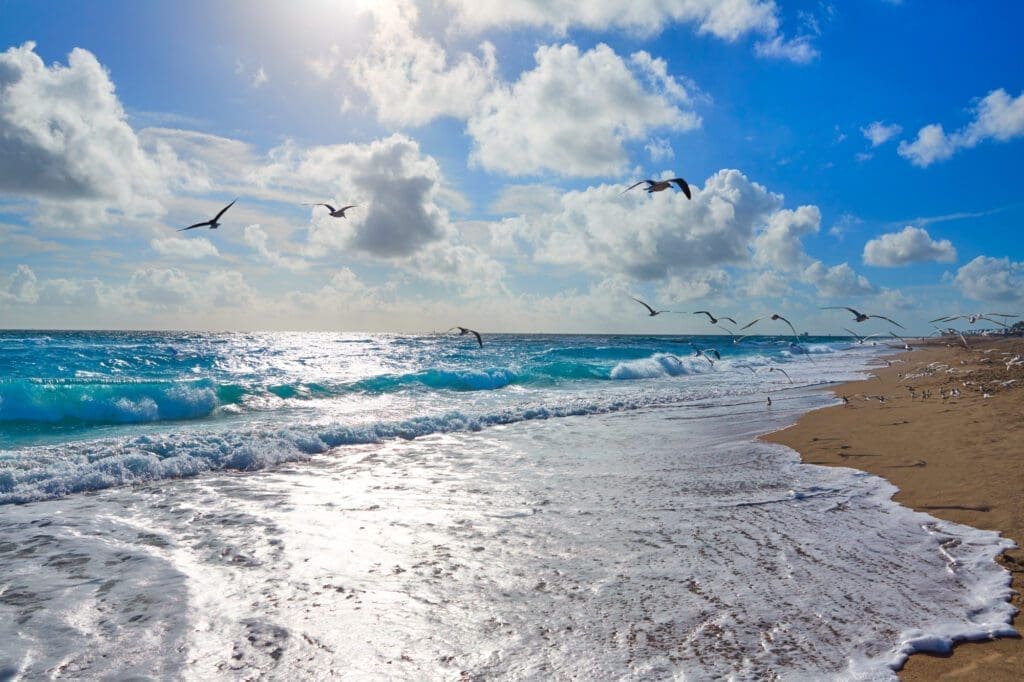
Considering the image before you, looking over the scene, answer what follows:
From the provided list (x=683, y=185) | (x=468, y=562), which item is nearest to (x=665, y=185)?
(x=683, y=185)

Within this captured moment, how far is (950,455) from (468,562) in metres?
7.89

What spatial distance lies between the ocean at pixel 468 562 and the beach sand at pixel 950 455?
0.24 m

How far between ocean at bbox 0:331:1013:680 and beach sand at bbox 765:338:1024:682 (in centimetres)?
24

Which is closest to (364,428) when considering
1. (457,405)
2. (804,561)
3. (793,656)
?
(457,405)

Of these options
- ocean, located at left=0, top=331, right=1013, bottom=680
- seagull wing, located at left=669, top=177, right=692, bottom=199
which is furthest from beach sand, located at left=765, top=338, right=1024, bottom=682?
seagull wing, located at left=669, top=177, right=692, bottom=199

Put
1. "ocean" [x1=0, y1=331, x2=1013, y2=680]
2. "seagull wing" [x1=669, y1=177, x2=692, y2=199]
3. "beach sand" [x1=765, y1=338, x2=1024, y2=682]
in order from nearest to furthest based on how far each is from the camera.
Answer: "beach sand" [x1=765, y1=338, x2=1024, y2=682]
"ocean" [x1=0, y1=331, x2=1013, y2=680]
"seagull wing" [x1=669, y1=177, x2=692, y2=199]

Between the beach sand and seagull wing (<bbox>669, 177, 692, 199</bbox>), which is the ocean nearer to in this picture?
the beach sand

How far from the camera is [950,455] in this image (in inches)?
347

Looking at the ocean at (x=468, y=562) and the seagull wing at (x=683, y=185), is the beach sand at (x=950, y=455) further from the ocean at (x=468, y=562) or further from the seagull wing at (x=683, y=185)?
the seagull wing at (x=683, y=185)

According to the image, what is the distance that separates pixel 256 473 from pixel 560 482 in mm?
5155

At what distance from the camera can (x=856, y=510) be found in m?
6.86

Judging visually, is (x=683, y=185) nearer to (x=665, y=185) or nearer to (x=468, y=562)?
(x=665, y=185)

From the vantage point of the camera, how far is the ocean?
388 centimetres

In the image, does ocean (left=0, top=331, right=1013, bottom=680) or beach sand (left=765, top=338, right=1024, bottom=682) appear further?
ocean (left=0, top=331, right=1013, bottom=680)
